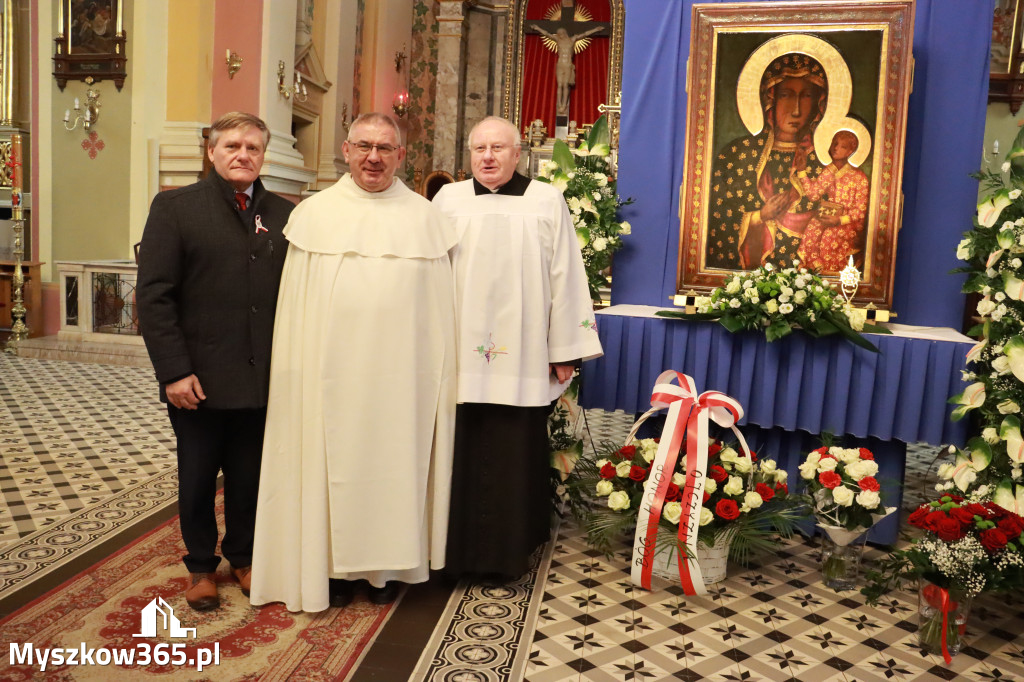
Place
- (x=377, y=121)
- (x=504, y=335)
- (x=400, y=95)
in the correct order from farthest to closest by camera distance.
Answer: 1. (x=400, y=95)
2. (x=504, y=335)
3. (x=377, y=121)

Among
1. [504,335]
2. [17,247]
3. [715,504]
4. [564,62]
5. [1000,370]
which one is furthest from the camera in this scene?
[564,62]

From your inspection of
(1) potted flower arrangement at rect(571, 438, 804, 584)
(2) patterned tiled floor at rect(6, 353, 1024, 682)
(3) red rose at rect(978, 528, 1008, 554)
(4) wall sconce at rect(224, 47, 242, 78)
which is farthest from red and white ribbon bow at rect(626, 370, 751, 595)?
(4) wall sconce at rect(224, 47, 242, 78)

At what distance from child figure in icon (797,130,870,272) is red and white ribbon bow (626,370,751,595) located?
1328 mm

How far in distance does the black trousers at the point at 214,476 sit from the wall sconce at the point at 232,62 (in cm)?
805

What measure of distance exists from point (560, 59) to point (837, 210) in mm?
11816

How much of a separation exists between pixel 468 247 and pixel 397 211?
41cm

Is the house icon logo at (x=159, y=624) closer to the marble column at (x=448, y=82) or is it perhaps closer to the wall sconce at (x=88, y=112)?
the wall sconce at (x=88, y=112)

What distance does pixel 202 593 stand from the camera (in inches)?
134

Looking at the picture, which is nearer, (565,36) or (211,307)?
(211,307)

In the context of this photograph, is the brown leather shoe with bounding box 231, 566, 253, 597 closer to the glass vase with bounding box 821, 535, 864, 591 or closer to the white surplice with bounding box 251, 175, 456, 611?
the white surplice with bounding box 251, 175, 456, 611

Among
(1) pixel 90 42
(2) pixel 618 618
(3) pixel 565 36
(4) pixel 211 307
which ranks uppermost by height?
(3) pixel 565 36

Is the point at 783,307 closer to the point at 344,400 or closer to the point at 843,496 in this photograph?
the point at 843,496

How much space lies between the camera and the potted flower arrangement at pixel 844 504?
3898 millimetres

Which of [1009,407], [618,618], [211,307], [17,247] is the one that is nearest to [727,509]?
[618,618]
